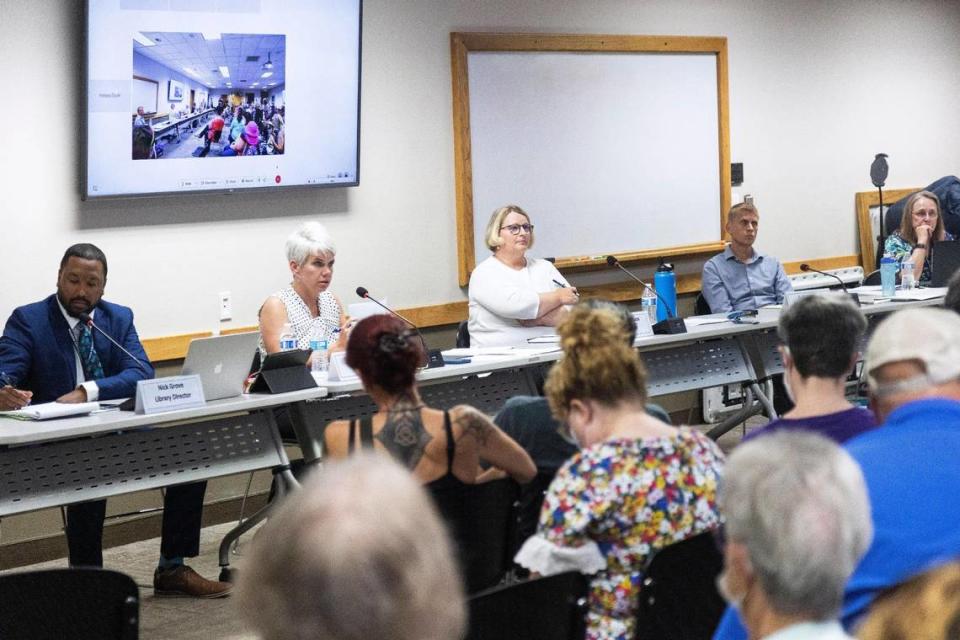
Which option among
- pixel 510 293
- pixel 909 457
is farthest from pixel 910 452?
pixel 510 293

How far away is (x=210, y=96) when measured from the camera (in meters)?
5.59

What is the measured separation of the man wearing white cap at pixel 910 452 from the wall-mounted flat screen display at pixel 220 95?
385cm

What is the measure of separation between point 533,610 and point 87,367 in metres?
2.88

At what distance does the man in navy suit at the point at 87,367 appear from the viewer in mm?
4246

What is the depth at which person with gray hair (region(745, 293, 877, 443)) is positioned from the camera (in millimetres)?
2568

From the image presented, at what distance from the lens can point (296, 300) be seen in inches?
197

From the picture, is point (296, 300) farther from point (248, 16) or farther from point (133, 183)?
point (248, 16)

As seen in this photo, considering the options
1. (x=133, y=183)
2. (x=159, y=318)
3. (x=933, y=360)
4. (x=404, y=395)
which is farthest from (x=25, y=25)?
(x=933, y=360)

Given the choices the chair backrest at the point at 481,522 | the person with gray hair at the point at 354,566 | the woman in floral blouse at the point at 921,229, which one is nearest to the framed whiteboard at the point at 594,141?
the woman in floral blouse at the point at 921,229

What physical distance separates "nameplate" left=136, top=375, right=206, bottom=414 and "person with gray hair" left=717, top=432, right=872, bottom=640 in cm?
279

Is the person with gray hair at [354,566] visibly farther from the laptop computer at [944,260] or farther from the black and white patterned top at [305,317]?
the laptop computer at [944,260]

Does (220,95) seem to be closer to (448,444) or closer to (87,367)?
(87,367)

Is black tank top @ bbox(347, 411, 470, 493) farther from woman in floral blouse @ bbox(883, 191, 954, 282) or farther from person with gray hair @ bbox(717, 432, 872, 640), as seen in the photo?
woman in floral blouse @ bbox(883, 191, 954, 282)

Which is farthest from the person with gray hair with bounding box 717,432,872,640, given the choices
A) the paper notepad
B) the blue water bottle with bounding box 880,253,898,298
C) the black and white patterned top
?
the blue water bottle with bounding box 880,253,898,298
